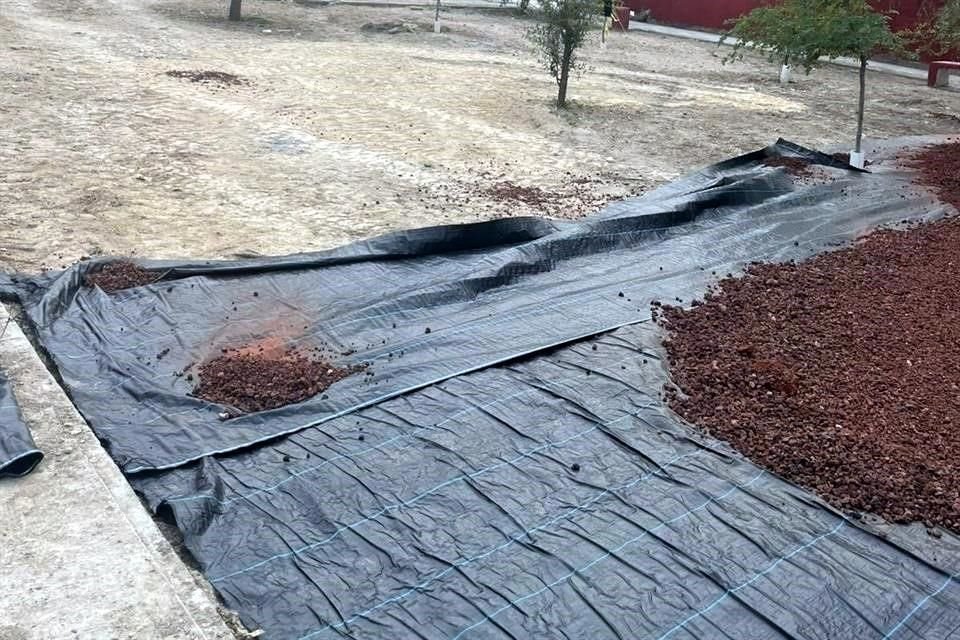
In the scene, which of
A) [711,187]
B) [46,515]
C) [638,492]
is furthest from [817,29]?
[46,515]

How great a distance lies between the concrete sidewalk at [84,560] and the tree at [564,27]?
331 inches

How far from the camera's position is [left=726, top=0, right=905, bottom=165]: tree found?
8.26 m

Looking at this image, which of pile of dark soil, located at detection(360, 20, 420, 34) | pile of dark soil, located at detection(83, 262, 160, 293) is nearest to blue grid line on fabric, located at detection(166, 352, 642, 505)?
pile of dark soil, located at detection(83, 262, 160, 293)

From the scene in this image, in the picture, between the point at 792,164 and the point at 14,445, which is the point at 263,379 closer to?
the point at 14,445

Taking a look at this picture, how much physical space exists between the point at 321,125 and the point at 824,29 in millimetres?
5118

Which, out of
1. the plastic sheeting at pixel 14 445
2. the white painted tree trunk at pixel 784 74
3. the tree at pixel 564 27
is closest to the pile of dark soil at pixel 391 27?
the tree at pixel 564 27

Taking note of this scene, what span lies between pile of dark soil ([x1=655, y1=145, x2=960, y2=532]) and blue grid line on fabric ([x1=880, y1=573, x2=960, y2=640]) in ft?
1.06

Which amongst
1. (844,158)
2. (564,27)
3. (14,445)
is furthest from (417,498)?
(564,27)

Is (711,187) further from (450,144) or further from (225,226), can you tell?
(225,226)

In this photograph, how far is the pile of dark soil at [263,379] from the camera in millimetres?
4318

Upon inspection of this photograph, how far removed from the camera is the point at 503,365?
4.53 meters

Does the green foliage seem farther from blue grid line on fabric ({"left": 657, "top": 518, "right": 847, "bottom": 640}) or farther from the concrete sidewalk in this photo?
the concrete sidewalk

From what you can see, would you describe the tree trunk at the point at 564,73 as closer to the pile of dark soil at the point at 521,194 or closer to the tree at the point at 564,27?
the tree at the point at 564,27

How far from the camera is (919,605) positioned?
3.06m
